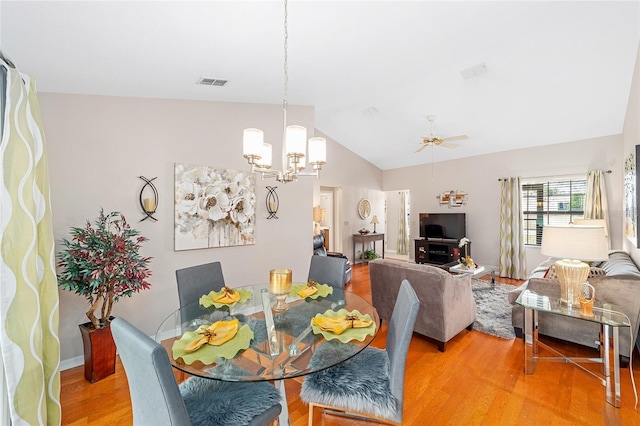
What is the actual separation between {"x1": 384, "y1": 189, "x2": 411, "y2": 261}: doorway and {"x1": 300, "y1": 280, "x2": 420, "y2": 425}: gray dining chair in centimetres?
692

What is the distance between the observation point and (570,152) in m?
4.93

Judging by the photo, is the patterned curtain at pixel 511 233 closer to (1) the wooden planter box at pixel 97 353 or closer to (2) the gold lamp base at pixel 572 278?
(2) the gold lamp base at pixel 572 278

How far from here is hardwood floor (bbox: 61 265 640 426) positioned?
1.81m

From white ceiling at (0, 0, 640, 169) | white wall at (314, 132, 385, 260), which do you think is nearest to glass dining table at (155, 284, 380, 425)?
white ceiling at (0, 0, 640, 169)

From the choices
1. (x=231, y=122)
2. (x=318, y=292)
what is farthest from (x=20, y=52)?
(x=318, y=292)

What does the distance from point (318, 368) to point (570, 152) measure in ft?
19.9

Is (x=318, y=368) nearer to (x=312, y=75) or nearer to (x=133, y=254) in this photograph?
(x=133, y=254)

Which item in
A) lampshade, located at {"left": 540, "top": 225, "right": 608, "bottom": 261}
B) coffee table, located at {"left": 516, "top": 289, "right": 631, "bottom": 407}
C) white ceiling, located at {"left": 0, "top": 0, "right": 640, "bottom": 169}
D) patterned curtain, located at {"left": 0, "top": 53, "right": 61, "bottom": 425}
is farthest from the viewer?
lampshade, located at {"left": 540, "top": 225, "right": 608, "bottom": 261}

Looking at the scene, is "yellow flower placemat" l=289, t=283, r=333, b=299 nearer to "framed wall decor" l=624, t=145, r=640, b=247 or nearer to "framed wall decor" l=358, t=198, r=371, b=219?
"framed wall decor" l=624, t=145, r=640, b=247

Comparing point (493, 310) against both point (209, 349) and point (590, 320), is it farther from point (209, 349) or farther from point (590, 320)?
point (209, 349)

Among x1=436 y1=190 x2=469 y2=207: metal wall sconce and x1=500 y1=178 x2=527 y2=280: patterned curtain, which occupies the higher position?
x1=436 y1=190 x2=469 y2=207: metal wall sconce

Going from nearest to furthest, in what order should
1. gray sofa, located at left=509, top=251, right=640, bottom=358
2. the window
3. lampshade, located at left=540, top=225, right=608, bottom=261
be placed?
1. lampshade, located at left=540, top=225, right=608, bottom=261
2. gray sofa, located at left=509, top=251, right=640, bottom=358
3. the window

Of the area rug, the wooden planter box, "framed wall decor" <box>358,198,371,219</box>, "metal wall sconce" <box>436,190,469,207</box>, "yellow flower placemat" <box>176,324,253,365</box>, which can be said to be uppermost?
"metal wall sconce" <box>436,190,469,207</box>

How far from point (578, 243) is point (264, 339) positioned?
2.40 metres
